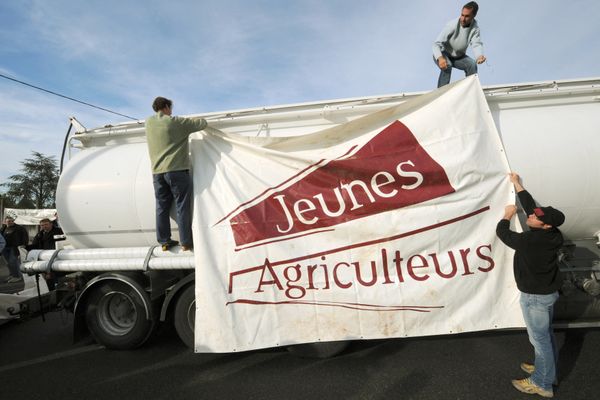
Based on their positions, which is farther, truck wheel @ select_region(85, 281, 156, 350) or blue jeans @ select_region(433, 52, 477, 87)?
blue jeans @ select_region(433, 52, 477, 87)

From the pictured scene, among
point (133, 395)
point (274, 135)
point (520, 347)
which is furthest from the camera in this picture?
point (274, 135)

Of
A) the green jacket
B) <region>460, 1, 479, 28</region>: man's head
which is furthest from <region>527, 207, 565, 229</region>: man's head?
the green jacket

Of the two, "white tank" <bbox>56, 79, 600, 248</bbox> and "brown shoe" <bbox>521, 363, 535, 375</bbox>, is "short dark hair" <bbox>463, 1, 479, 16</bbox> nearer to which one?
"white tank" <bbox>56, 79, 600, 248</bbox>

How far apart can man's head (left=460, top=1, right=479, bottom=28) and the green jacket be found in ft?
11.4

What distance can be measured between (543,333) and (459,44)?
11.3 feet

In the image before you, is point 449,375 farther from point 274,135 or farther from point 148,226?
point 148,226

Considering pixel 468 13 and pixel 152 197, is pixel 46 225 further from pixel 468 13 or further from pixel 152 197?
pixel 468 13

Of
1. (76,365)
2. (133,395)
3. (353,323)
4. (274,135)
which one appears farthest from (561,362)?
(76,365)

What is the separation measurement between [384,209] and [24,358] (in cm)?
472

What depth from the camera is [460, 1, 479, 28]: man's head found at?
3.95 meters

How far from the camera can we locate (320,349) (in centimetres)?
345

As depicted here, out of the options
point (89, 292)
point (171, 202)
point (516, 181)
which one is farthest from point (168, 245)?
point (516, 181)

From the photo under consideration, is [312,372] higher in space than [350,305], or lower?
lower

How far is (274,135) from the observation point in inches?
148
